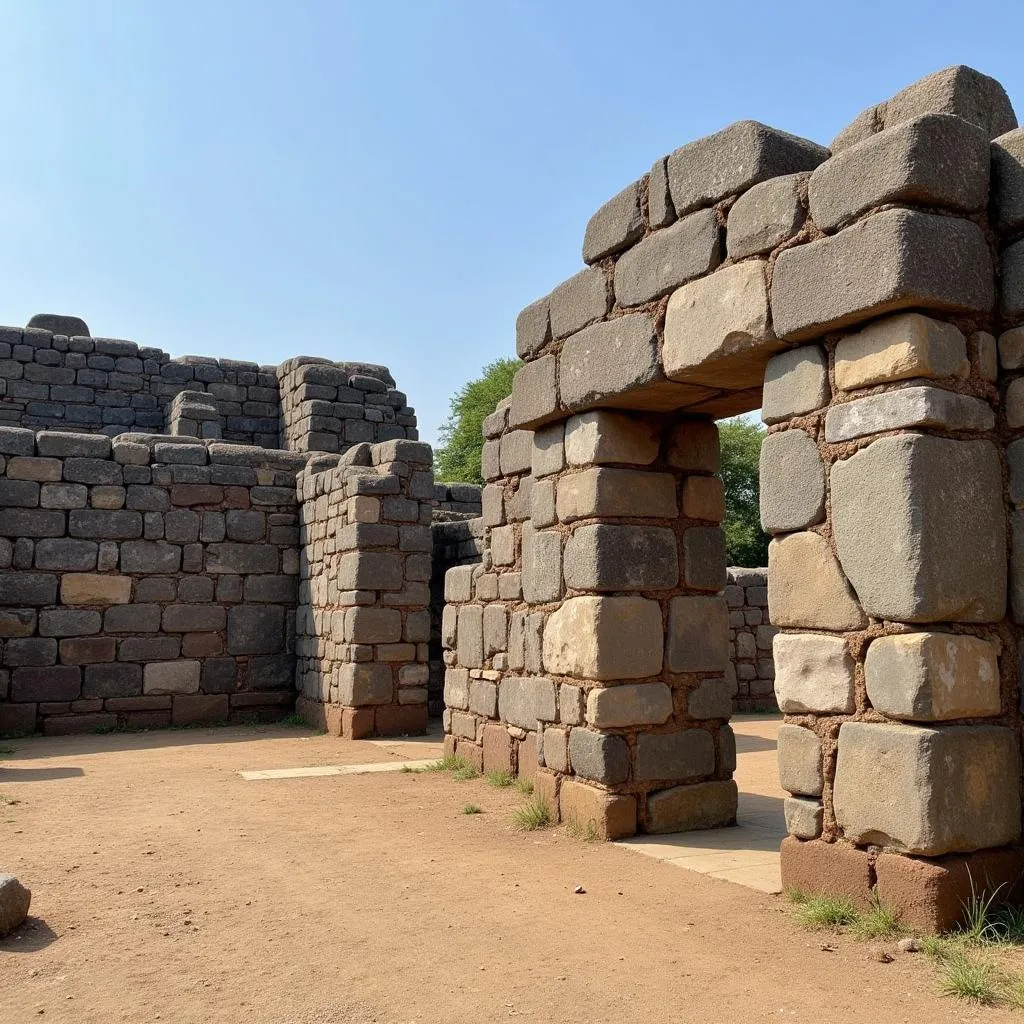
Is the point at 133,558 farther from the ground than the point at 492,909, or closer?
farther from the ground

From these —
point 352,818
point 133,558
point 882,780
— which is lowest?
point 352,818

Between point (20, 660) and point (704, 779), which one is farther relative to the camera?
point (20, 660)

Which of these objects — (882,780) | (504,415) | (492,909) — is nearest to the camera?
(882,780)

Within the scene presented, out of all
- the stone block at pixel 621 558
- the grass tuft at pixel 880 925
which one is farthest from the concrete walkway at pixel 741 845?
the stone block at pixel 621 558

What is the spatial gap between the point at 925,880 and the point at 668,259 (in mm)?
3070

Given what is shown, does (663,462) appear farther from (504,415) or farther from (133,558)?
(133,558)

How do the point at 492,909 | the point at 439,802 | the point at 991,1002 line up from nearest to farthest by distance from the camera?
the point at 991,1002 < the point at 492,909 < the point at 439,802

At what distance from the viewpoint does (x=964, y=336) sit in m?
3.91

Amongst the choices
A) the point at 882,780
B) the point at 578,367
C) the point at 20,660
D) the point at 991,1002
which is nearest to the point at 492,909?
the point at 882,780

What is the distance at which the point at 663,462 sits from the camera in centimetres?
591

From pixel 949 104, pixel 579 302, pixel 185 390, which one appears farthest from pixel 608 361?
pixel 185 390

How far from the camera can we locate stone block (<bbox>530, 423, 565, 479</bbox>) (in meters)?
6.11

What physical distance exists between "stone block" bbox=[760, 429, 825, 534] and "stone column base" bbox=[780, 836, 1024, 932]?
1329 mm

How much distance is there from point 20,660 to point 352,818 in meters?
6.11
